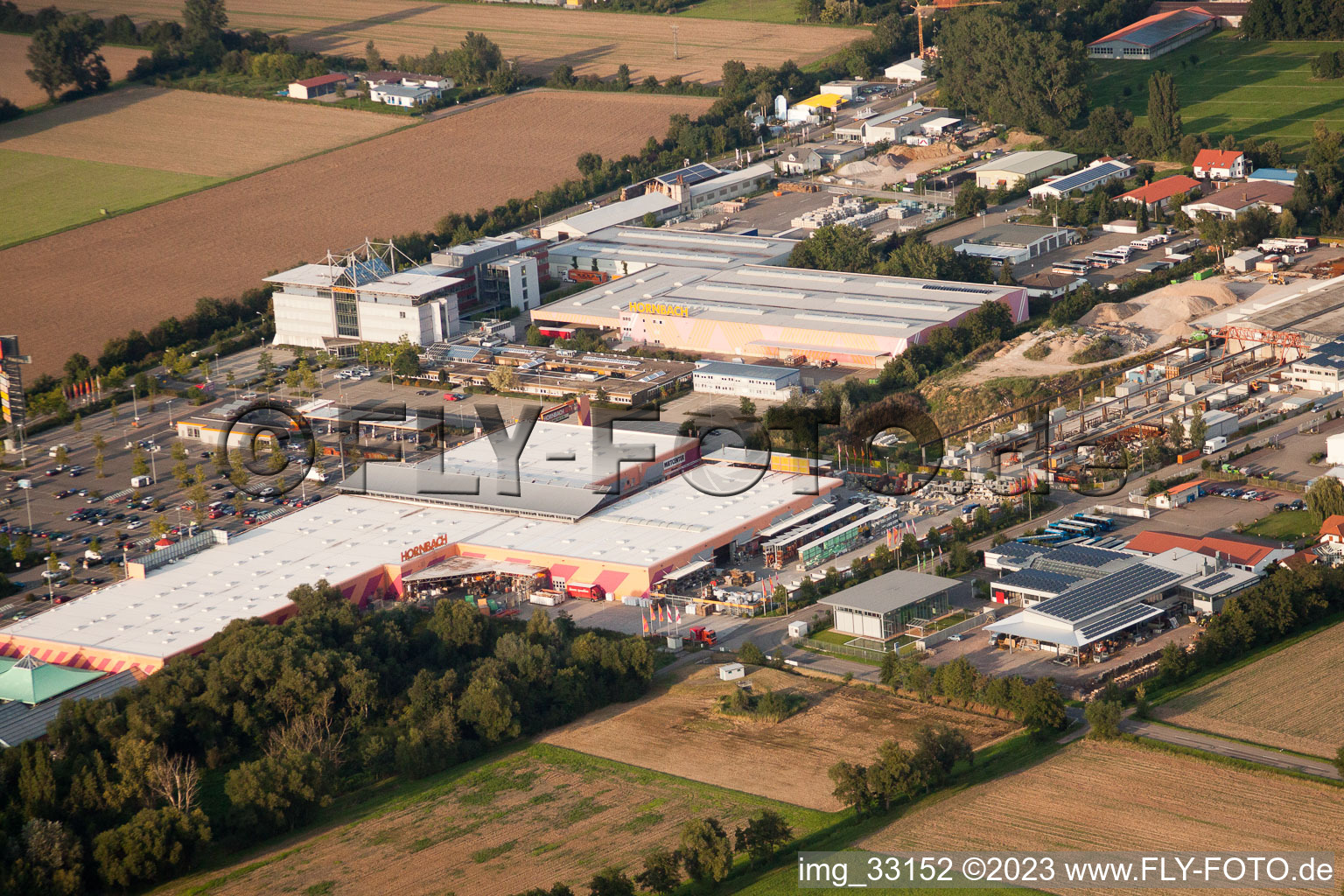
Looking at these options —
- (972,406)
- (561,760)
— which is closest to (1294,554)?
(972,406)

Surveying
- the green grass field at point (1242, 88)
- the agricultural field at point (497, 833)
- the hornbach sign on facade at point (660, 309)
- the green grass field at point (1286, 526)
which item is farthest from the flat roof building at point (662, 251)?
the agricultural field at point (497, 833)

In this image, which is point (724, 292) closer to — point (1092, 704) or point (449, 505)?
point (449, 505)

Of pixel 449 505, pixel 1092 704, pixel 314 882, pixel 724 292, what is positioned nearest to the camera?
pixel 314 882

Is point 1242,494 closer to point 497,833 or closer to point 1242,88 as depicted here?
point 497,833

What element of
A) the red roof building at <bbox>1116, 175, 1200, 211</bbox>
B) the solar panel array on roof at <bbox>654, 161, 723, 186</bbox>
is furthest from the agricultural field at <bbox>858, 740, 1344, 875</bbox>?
the solar panel array on roof at <bbox>654, 161, 723, 186</bbox>

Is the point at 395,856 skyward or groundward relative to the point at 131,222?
groundward

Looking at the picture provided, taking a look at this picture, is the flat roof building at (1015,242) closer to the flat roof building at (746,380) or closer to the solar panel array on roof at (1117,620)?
Result: the flat roof building at (746,380)

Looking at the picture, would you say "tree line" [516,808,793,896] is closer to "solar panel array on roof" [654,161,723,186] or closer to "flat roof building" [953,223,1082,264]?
"flat roof building" [953,223,1082,264]
